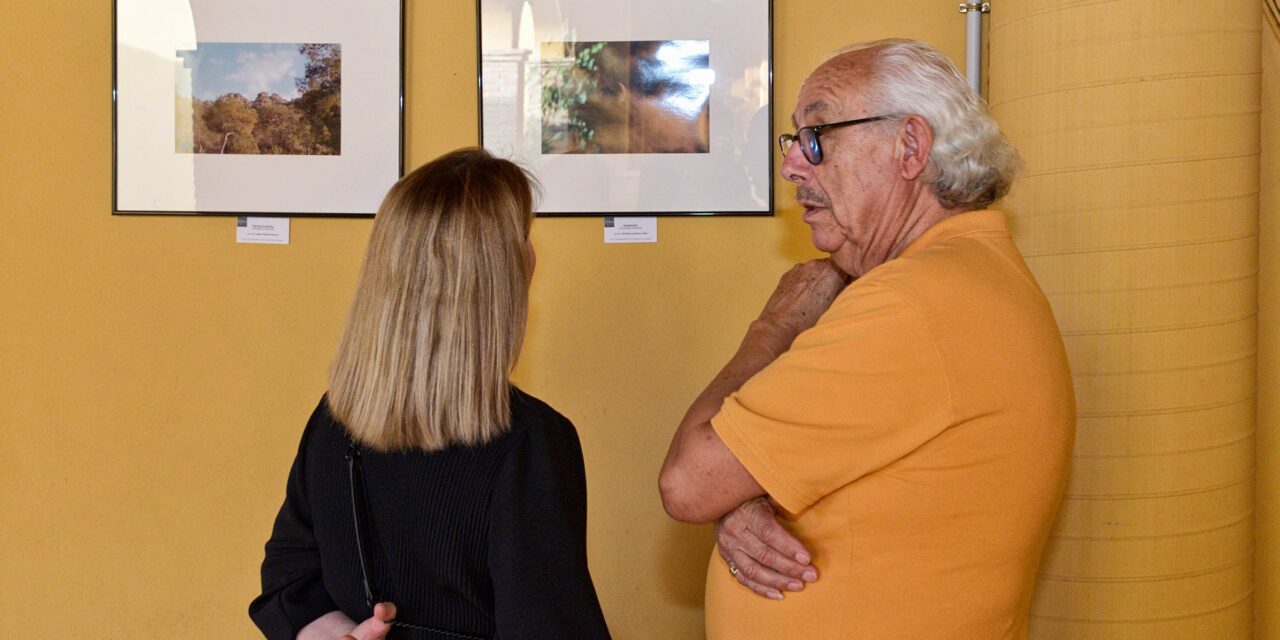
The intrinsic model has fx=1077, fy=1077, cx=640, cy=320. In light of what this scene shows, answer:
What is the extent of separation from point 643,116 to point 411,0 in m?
0.61

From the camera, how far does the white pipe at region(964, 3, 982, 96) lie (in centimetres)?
243

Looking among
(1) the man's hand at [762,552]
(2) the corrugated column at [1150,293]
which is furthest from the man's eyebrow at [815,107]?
(2) the corrugated column at [1150,293]

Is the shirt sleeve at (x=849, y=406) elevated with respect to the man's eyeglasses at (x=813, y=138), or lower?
lower

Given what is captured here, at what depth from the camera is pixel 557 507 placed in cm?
141

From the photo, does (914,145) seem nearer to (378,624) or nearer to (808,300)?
(808,300)

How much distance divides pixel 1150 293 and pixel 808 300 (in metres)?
0.69

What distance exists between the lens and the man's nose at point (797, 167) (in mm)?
1583

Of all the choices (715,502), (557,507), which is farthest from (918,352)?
(557,507)

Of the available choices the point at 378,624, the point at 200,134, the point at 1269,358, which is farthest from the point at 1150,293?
the point at 200,134

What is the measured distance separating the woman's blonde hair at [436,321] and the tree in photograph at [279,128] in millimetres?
1132

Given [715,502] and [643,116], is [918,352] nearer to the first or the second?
[715,502]

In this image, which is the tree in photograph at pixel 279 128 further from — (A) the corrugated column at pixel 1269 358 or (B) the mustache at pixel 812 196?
(A) the corrugated column at pixel 1269 358

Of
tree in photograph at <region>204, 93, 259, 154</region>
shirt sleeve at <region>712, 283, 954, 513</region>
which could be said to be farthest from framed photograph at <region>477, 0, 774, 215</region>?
shirt sleeve at <region>712, 283, 954, 513</region>

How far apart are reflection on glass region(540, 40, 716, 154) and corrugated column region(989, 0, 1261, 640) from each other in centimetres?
75
